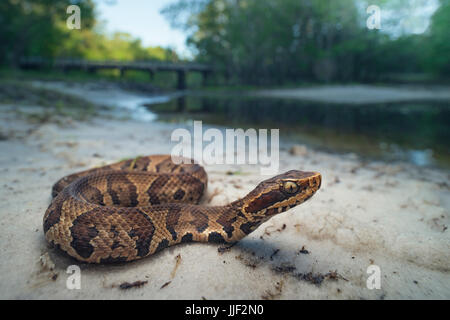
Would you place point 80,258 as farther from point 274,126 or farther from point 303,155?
point 274,126

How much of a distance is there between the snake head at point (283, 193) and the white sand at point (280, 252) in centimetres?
49

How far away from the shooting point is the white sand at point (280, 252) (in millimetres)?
2158

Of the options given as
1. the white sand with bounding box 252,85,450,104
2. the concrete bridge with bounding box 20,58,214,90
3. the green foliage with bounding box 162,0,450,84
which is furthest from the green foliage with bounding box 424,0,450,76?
the concrete bridge with bounding box 20,58,214,90

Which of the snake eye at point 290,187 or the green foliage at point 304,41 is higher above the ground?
the green foliage at point 304,41

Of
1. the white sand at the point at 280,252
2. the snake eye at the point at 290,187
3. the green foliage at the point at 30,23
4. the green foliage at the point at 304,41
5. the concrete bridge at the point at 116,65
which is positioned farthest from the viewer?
the green foliage at the point at 304,41

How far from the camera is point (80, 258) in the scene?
2385 millimetres

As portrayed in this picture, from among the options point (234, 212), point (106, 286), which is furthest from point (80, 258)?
Result: point (234, 212)

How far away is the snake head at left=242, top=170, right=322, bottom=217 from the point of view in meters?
2.41

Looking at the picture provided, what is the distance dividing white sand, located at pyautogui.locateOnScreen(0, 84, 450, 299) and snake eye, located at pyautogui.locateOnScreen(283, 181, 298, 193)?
2.23 feet

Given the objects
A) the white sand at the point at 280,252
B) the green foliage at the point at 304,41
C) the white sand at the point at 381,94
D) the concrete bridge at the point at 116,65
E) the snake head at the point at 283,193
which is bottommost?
the white sand at the point at 280,252

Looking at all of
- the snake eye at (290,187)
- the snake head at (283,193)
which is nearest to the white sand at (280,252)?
the snake head at (283,193)

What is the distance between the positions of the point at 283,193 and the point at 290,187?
3.2 inches

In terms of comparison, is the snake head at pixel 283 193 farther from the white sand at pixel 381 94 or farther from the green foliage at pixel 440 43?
the green foliage at pixel 440 43

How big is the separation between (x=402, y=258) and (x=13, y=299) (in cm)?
325
